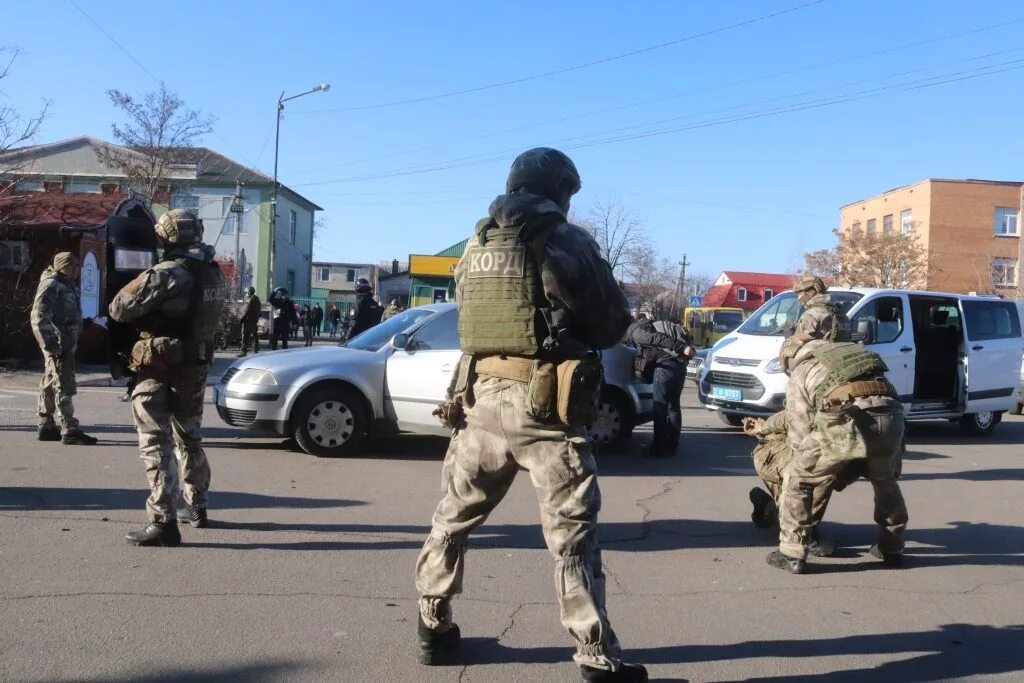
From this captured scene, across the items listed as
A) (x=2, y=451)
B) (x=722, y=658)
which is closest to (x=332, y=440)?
(x=2, y=451)

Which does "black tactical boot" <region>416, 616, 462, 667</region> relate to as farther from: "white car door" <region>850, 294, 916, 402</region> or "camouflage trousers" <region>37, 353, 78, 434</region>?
"white car door" <region>850, 294, 916, 402</region>

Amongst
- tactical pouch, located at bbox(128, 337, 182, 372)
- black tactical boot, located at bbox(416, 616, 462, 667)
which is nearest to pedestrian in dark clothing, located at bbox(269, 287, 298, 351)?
tactical pouch, located at bbox(128, 337, 182, 372)

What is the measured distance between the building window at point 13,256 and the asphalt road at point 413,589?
411 inches

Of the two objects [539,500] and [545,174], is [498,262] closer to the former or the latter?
[545,174]

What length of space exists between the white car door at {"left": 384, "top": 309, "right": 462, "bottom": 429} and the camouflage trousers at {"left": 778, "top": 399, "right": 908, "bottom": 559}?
157 inches

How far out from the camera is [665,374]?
9945mm

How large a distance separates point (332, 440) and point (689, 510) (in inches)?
138

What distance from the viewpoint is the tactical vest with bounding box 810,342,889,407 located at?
18.0 feet

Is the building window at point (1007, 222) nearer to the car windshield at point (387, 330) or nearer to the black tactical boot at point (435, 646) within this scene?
the car windshield at point (387, 330)

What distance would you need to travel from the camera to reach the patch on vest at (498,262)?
358 cm

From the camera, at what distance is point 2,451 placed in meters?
8.45

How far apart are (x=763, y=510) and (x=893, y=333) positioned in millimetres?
6458

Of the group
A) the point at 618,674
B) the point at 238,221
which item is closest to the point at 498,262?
the point at 618,674

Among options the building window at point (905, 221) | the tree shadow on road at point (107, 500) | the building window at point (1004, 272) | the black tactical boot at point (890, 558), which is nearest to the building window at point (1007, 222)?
the building window at point (1004, 272)
